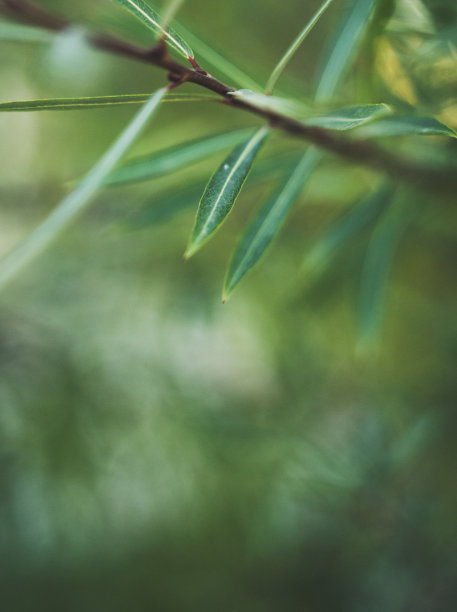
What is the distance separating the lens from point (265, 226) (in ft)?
1.56

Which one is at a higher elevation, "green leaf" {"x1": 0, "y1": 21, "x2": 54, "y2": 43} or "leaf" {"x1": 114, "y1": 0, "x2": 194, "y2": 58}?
"green leaf" {"x1": 0, "y1": 21, "x2": 54, "y2": 43}

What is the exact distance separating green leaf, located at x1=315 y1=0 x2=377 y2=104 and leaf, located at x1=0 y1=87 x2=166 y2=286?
0.26m

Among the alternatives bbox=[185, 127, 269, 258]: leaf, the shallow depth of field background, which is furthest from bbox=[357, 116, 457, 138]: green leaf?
the shallow depth of field background

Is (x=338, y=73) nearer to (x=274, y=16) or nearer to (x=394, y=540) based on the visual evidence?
(x=274, y=16)

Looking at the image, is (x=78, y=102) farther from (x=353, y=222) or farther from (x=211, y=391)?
(x=211, y=391)

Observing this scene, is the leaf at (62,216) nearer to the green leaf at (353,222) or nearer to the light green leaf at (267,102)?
the light green leaf at (267,102)

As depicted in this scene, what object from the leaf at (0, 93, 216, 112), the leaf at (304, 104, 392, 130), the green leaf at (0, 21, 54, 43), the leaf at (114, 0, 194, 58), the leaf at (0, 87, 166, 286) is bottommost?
the leaf at (0, 87, 166, 286)

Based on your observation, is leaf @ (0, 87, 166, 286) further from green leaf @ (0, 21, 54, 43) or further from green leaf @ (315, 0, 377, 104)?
green leaf @ (315, 0, 377, 104)

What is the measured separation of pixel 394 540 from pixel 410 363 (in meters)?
0.40

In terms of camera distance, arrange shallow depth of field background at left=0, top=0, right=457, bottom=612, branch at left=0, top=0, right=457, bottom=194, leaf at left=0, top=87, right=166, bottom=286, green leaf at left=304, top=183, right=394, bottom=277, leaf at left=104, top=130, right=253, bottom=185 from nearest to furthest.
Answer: leaf at left=0, top=87, right=166, bottom=286, branch at left=0, top=0, right=457, bottom=194, leaf at left=104, top=130, right=253, bottom=185, green leaf at left=304, top=183, right=394, bottom=277, shallow depth of field background at left=0, top=0, right=457, bottom=612

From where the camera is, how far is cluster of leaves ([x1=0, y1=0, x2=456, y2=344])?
0.31 meters

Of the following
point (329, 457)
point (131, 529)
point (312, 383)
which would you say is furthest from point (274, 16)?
point (131, 529)

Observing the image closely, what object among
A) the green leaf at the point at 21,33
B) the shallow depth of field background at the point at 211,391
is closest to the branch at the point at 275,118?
the green leaf at the point at 21,33

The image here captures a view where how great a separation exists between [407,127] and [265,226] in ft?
0.51
